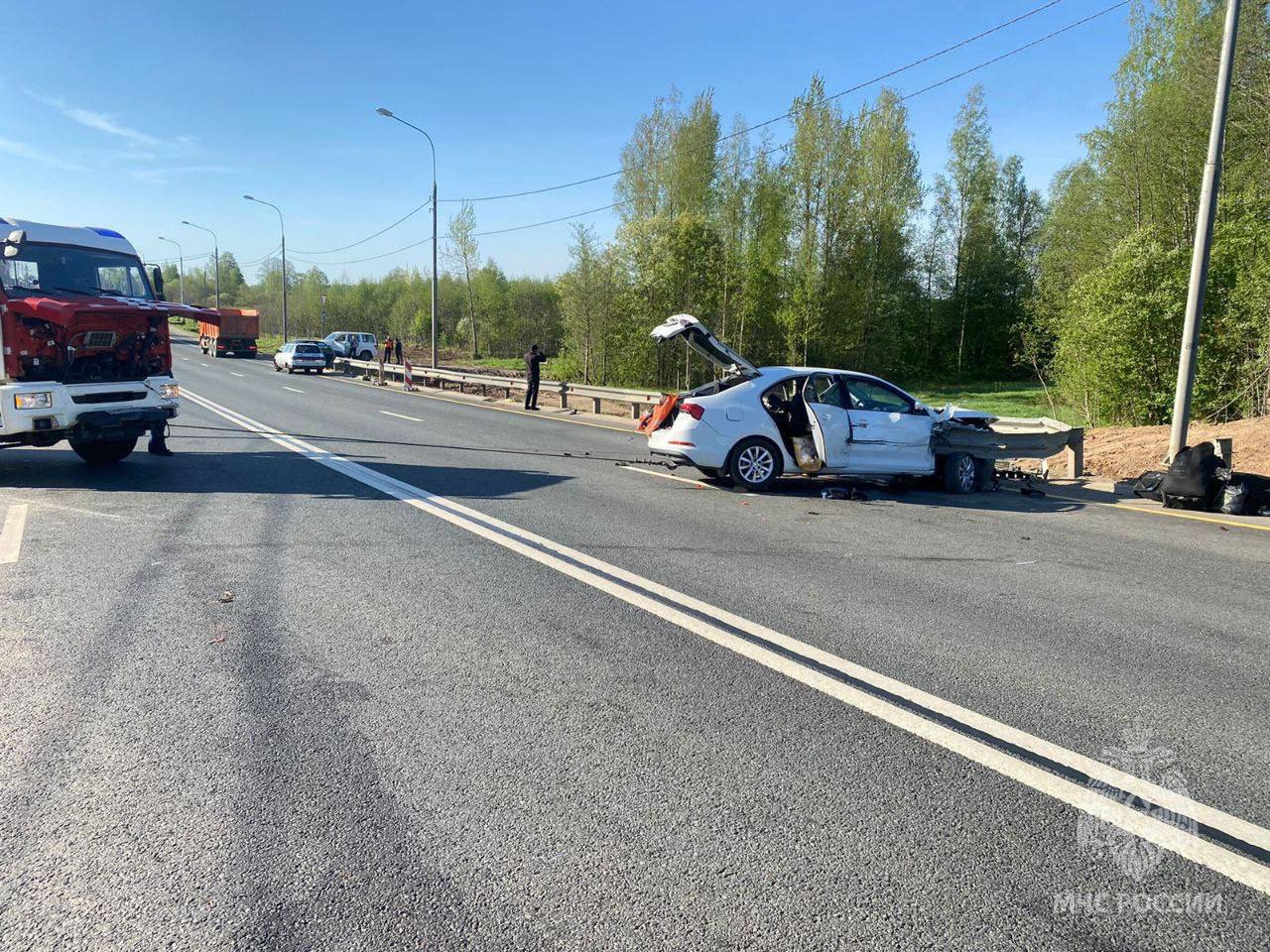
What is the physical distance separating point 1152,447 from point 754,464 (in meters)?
7.73

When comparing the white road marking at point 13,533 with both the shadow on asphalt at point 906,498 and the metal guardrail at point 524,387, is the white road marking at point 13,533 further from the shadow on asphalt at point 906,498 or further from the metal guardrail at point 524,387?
the metal guardrail at point 524,387

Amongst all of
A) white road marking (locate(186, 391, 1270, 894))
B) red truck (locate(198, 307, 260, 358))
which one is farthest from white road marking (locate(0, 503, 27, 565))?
red truck (locate(198, 307, 260, 358))

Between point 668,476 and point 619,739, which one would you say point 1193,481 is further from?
point 619,739

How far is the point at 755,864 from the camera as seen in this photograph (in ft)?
8.61

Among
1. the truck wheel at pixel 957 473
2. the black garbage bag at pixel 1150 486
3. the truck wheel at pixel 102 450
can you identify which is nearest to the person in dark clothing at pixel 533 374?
the truck wheel at pixel 102 450

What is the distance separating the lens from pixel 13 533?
7.11 meters

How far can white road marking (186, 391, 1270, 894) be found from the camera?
2789mm

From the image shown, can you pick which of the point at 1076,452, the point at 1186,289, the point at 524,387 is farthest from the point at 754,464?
the point at 524,387

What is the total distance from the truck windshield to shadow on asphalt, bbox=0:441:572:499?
7.38 ft

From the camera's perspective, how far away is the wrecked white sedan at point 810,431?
10.2 m

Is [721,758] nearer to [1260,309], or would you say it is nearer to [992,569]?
[992,569]

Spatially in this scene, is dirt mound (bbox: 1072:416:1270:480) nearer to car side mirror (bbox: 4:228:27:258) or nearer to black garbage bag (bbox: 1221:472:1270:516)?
black garbage bag (bbox: 1221:472:1270:516)

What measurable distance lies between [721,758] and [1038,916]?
125 cm

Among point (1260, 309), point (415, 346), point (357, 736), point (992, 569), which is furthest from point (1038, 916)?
point (415, 346)
